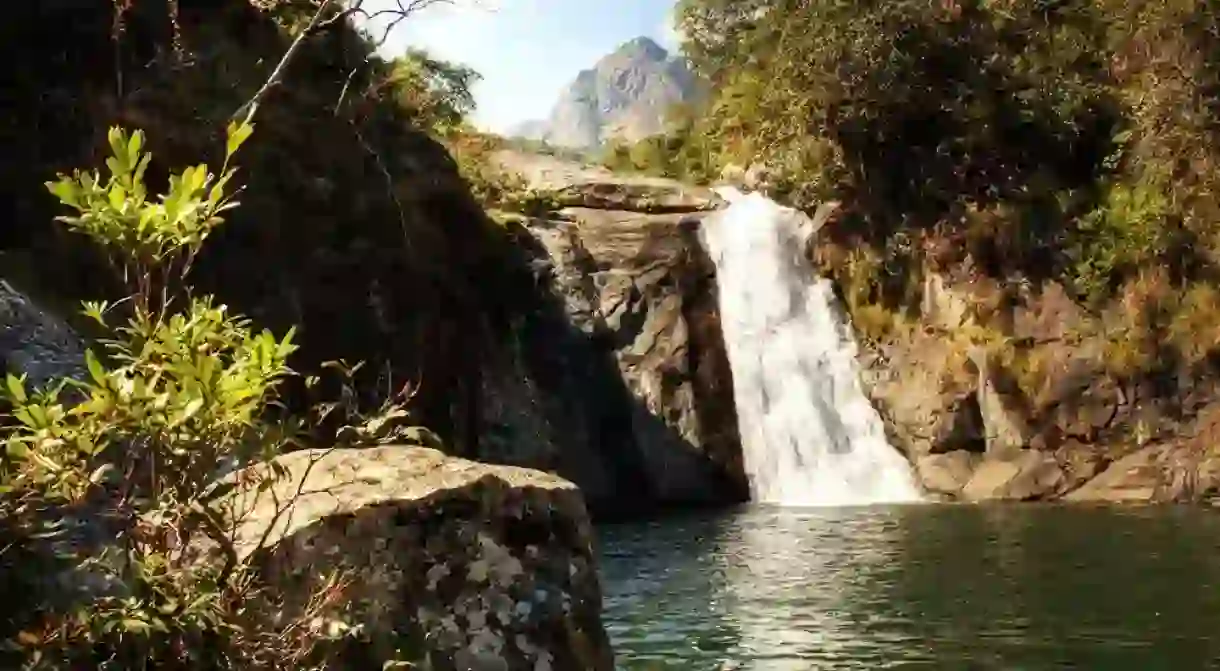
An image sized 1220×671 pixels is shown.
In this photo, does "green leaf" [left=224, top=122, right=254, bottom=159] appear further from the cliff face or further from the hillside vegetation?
the hillside vegetation

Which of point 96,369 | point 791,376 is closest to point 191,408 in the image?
point 96,369

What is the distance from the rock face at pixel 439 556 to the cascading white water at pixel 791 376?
22.1m

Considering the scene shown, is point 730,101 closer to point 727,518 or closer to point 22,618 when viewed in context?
point 727,518

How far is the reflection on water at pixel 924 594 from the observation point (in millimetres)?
10445

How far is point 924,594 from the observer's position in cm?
1341

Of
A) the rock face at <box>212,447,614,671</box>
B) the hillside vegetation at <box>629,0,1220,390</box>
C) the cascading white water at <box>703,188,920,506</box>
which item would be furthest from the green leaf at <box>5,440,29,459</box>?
the hillside vegetation at <box>629,0,1220,390</box>

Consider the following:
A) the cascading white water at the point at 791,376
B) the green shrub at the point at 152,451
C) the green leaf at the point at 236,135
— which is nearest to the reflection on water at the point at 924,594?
the cascading white water at the point at 791,376

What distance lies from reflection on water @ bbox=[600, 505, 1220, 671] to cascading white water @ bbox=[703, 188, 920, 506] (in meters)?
6.15

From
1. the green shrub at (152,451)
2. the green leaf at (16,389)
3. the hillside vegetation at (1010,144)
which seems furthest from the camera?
the hillside vegetation at (1010,144)

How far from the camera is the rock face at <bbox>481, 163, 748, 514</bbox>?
27062 millimetres

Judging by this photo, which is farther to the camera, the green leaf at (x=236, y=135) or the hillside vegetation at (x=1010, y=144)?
the hillside vegetation at (x=1010, y=144)

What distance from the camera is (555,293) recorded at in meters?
27.8

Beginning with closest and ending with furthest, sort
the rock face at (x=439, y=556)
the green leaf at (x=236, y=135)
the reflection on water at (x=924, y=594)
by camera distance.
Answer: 1. the green leaf at (x=236, y=135)
2. the rock face at (x=439, y=556)
3. the reflection on water at (x=924, y=594)

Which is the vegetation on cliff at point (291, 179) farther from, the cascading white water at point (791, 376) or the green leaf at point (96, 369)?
the green leaf at point (96, 369)
